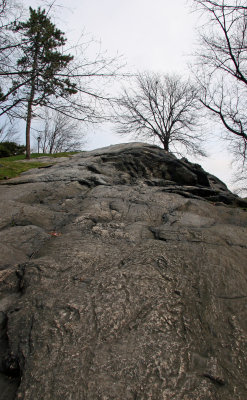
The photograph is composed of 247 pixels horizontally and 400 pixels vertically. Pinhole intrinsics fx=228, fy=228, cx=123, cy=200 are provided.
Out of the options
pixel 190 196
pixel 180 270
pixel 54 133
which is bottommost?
pixel 180 270

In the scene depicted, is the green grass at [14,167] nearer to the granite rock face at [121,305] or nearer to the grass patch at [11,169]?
the grass patch at [11,169]

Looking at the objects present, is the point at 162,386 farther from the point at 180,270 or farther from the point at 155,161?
the point at 155,161

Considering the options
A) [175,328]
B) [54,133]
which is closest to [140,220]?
[175,328]

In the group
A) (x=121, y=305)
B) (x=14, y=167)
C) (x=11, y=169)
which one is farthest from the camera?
(x=14, y=167)

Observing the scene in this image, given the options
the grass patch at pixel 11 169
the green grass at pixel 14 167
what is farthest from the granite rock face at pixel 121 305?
the green grass at pixel 14 167

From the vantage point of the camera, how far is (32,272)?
204 centimetres

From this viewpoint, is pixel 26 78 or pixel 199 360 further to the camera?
pixel 26 78

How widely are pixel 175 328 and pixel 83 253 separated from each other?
1.13 metres

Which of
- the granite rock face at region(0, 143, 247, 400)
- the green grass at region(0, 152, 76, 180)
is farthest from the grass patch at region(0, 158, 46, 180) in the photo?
the granite rock face at region(0, 143, 247, 400)

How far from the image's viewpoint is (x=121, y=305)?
5.70 feet

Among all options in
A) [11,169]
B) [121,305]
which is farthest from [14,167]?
[121,305]

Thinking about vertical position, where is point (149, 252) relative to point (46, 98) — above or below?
below

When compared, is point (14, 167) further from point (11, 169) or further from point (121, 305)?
point (121, 305)

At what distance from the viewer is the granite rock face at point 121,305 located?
1.30 m
